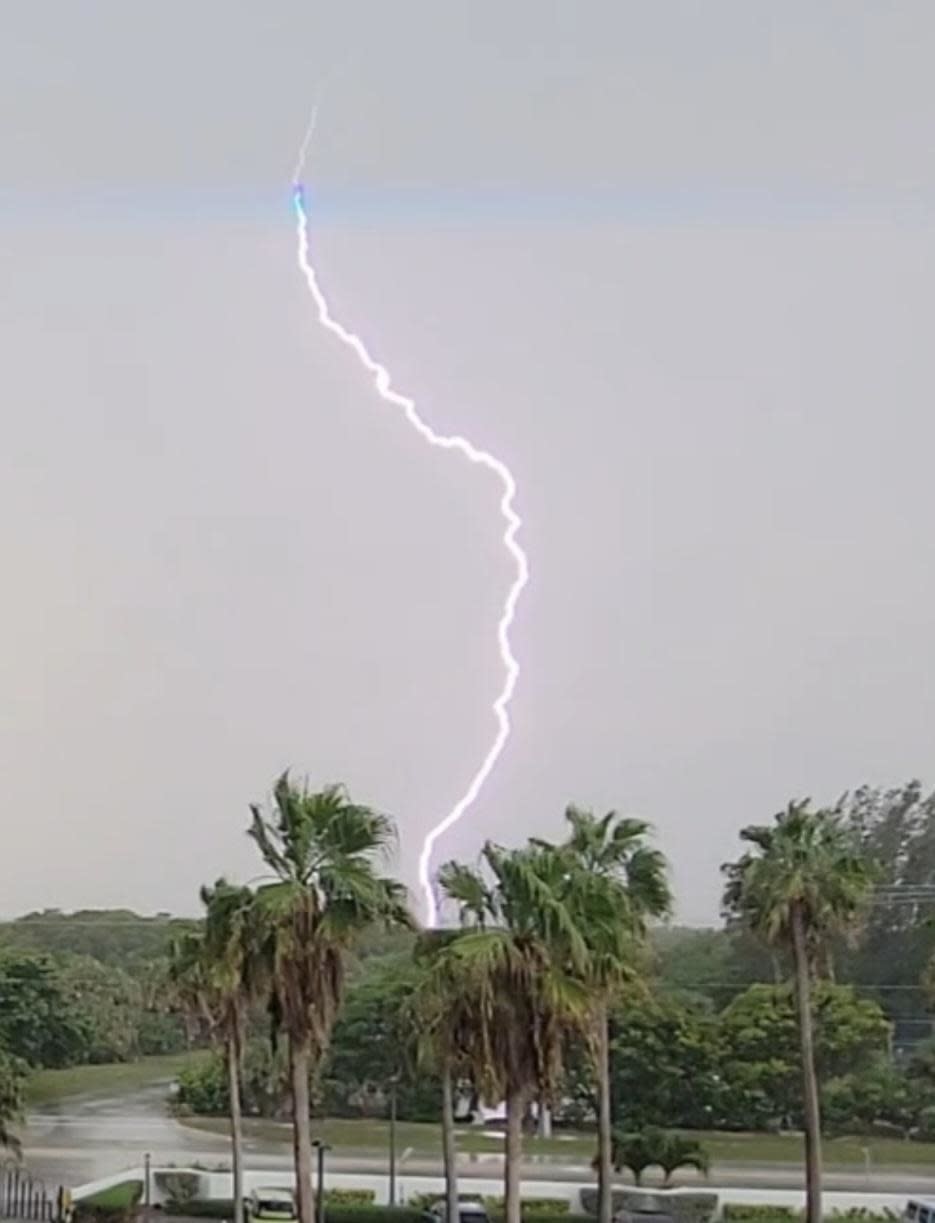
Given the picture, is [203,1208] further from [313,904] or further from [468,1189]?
[313,904]

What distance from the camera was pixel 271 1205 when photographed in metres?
26.8

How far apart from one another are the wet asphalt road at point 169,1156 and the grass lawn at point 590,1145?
1.03 feet

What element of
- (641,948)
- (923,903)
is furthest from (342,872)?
(923,903)

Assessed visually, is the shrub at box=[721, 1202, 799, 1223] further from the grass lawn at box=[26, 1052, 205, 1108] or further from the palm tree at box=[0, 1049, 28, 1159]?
the grass lawn at box=[26, 1052, 205, 1108]

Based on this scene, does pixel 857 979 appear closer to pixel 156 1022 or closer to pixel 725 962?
pixel 725 962

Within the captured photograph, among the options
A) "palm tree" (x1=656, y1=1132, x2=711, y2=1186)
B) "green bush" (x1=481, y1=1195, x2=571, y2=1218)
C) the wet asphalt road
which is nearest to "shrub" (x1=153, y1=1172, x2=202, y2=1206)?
the wet asphalt road

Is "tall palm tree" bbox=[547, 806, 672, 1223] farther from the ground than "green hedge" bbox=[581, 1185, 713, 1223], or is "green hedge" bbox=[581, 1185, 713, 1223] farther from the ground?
"tall palm tree" bbox=[547, 806, 672, 1223]

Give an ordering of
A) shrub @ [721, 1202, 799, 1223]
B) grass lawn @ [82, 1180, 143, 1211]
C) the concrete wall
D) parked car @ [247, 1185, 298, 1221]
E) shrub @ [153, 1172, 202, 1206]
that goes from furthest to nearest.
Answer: shrub @ [153, 1172, 202, 1206] < the concrete wall < shrub @ [721, 1202, 799, 1223] < grass lawn @ [82, 1180, 143, 1211] < parked car @ [247, 1185, 298, 1221]

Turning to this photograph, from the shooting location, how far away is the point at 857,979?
40.2 meters

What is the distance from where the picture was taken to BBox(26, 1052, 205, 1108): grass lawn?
39688mm

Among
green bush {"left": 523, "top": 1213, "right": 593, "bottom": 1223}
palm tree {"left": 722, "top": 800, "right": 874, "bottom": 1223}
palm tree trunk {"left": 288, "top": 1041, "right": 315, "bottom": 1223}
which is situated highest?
palm tree {"left": 722, "top": 800, "right": 874, "bottom": 1223}

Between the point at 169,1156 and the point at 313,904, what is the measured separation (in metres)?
25.4

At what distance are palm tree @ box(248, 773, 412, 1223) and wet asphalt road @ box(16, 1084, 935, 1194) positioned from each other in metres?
20.1

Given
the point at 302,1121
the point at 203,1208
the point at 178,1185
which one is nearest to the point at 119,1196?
the point at 203,1208
